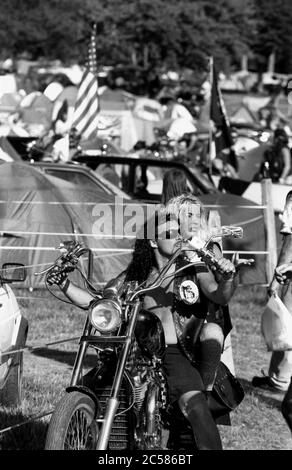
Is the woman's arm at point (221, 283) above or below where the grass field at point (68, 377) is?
above

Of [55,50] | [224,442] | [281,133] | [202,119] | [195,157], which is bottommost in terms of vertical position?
[55,50]

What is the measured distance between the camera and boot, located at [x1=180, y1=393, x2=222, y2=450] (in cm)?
486

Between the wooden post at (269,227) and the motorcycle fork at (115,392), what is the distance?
701 cm

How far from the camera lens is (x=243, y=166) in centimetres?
2038

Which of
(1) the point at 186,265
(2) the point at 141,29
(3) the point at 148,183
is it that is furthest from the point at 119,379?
(2) the point at 141,29

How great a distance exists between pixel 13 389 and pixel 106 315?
2.06 meters

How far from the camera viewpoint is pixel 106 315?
185 inches

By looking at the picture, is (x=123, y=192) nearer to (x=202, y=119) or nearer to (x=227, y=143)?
(x=227, y=143)

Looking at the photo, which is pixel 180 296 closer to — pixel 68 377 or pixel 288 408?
pixel 288 408

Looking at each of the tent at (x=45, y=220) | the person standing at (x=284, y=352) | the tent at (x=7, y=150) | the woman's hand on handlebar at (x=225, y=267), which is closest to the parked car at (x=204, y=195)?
the tent at (x=45, y=220)

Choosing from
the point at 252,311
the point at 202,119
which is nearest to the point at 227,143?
the point at 252,311

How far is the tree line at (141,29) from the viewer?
47.4 meters

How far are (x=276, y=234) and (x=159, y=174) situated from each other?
371cm

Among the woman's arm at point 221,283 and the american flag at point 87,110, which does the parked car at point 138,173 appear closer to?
the american flag at point 87,110
